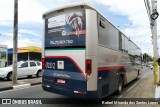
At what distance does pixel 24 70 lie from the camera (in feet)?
74.3

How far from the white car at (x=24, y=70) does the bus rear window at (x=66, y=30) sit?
12.4 m

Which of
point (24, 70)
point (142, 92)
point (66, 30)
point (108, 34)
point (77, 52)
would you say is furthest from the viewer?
point (24, 70)

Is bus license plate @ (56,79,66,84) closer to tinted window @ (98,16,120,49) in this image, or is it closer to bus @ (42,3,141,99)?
bus @ (42,3,141,99)

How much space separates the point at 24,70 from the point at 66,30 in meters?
14.6

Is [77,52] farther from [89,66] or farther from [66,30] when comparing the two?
[66,30]

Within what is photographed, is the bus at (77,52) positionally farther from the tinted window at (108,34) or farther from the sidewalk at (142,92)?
the sidewalk at (142,92)

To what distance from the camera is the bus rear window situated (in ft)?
27.9

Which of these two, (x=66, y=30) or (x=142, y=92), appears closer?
(x=66, y=30)

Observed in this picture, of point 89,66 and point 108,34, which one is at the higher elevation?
point 108,34

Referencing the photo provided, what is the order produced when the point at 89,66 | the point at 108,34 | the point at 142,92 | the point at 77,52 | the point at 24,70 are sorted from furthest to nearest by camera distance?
the point at 24,70, the point at 142,92, the point at 108,34, the point at 77,52, the point at 89,66

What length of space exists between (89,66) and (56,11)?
8.26 feet

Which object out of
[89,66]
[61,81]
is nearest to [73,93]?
[61,81]

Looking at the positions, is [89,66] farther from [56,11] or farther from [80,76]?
[56,11]

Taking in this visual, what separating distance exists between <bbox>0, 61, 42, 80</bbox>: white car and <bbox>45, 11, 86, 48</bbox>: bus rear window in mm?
12405
